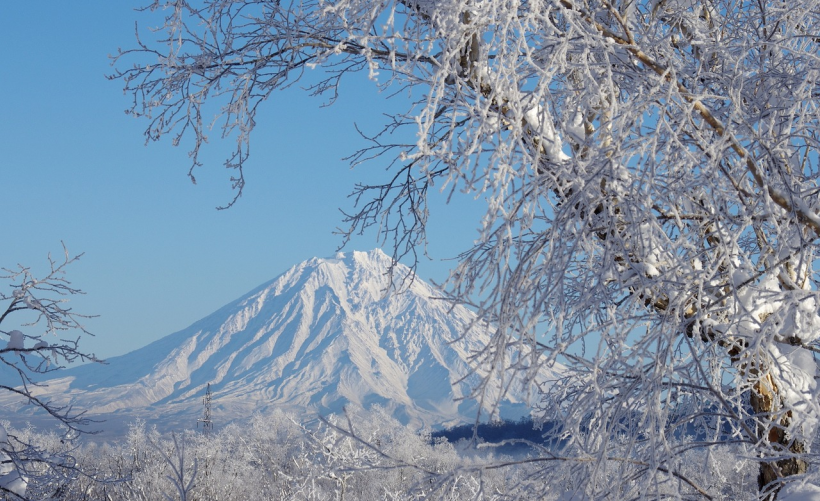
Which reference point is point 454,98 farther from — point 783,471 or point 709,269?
point 783,471

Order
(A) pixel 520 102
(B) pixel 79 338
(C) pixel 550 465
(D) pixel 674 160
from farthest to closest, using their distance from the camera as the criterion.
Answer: (B) pixel 79 338, (C) pixel 550 465, (D) pixel 674 160, (A) pixel 520 102

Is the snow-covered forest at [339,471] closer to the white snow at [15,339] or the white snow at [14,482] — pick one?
the white snow at [14,482]

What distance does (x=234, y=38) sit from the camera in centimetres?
384

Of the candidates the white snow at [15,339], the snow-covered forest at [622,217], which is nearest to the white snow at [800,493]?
the snow-covered forest at [622,217]

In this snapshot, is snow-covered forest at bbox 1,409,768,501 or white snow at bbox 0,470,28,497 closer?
snow-covered forest at bbox 1,409,768,501

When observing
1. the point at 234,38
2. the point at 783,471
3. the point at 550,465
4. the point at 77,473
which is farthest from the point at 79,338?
the point at 783,471

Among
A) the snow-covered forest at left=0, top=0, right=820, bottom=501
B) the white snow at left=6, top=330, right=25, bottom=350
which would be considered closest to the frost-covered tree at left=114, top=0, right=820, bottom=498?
the snow-covered forest at left=0, top=0, right=820, bottom=501

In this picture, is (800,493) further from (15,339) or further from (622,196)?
(15,339)

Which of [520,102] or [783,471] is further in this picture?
[783,471]

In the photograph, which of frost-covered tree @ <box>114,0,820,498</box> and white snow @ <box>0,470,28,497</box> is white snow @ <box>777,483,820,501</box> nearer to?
frost-covered tree @ <box>114,0,820,498</box>

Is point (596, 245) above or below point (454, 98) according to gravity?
below

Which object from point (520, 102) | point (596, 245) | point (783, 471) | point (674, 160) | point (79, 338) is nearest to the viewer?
point (520, 102)

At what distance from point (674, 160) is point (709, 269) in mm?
415

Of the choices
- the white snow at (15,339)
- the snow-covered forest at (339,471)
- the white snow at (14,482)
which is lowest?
the snow-covered forest at (339,471)
